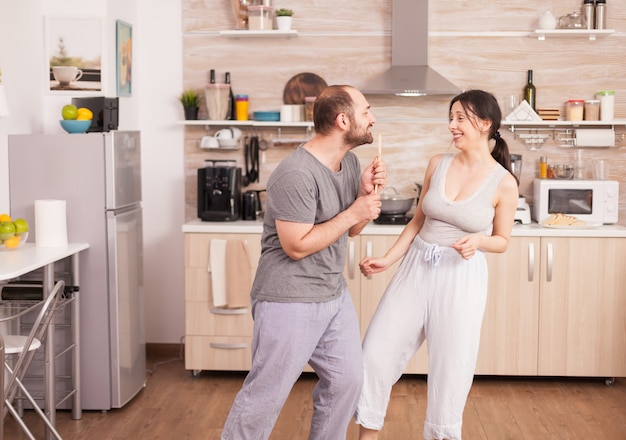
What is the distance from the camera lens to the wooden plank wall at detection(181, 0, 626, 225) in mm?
5141

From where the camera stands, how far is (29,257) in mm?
3666

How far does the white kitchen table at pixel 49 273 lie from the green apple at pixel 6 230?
0.07m

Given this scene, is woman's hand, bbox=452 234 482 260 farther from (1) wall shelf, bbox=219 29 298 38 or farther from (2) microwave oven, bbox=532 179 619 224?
(1) wall shelf, bbox=219 29 298 38

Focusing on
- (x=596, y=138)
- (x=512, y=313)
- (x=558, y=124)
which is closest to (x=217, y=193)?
(x=512, y=313)

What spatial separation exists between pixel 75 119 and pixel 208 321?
1.34 m

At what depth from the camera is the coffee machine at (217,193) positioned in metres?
4.93

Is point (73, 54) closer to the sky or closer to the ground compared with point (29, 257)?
closer to the sky

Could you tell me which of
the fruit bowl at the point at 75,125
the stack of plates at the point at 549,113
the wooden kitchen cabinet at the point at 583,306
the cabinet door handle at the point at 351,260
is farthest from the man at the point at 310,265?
the stack of plates at the point at 549,113

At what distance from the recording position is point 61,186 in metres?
4.14

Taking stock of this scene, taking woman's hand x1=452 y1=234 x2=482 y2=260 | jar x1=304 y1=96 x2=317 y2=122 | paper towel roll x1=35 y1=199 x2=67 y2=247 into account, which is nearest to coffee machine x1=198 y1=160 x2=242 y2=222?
jar x1=304 y1=96 x2=317 y2=122

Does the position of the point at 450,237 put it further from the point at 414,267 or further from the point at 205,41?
the point at 205,41

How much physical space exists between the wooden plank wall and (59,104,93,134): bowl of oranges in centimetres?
111

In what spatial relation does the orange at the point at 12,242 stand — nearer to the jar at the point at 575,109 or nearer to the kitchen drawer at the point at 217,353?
the kitchen drawer at the point at 217,353

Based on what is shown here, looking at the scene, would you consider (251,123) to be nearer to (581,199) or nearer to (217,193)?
(217,193)
